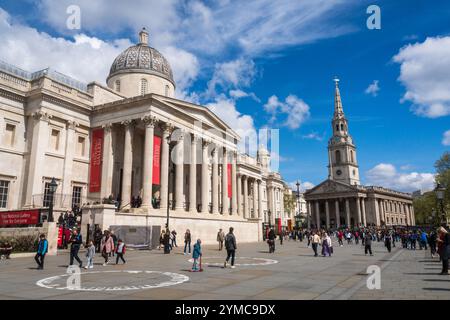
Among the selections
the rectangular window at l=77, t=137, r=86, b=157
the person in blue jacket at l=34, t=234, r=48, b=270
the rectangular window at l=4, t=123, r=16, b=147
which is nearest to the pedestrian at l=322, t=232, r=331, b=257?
the person in blue jacket at l=34, t=234, r=48, b=270

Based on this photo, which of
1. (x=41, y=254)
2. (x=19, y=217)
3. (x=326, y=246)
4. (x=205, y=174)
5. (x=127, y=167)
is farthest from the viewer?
(x=205, y=174)

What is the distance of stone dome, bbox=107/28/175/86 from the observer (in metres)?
41.1

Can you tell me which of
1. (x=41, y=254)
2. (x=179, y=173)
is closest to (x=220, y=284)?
(x=41, y=254)

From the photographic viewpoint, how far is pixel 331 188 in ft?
368

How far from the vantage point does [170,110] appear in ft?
108

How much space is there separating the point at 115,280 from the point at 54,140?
24.1 m

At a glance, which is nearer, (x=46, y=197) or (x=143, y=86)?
(x=46, y=197)

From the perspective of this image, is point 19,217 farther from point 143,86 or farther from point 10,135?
point 143,86

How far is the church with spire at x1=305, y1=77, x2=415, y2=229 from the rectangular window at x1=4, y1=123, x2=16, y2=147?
280 ft

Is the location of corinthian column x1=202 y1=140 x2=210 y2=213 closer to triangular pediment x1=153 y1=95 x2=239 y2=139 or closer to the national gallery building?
the national gallery building

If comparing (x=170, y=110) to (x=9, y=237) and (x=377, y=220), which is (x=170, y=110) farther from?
(x=377, y=220)

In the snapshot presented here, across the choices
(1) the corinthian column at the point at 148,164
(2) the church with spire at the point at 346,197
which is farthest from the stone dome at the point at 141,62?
(2) the church with spire at the point at 346,197

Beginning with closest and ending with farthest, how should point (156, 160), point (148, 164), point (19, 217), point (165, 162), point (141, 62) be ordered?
point (19, 217)
point (148, 164)
point (156, 160)
point (165, 162)
point (141, 62)
